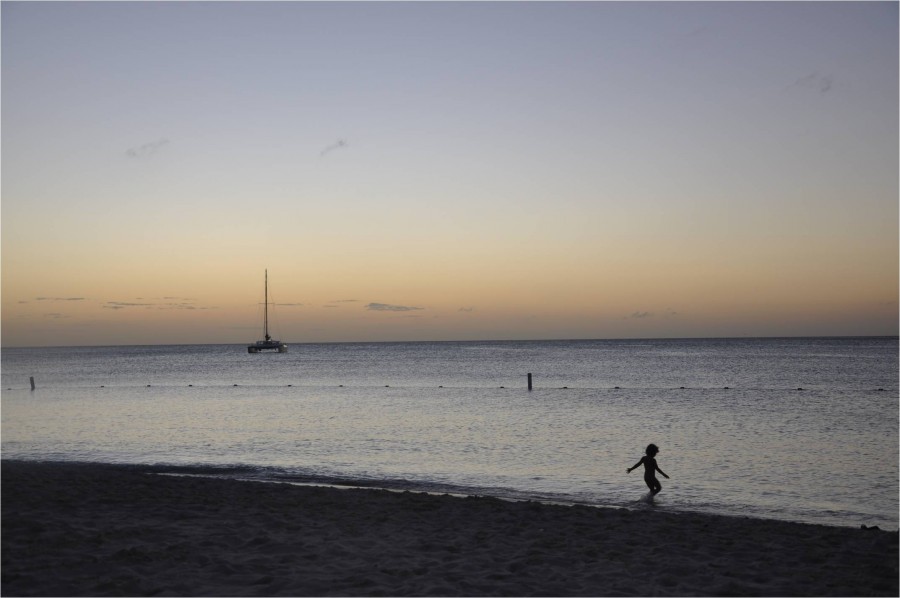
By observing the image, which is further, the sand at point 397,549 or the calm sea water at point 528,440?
the calm sea water at point 528,440

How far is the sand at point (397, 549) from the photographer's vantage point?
8.67 meters

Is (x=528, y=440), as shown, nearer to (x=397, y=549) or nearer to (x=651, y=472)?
(x=651, y=472)

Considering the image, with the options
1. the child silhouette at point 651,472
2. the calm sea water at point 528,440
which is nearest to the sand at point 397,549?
the child silhouette at point 651,472

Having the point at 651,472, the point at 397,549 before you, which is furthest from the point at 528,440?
the point at 397,549

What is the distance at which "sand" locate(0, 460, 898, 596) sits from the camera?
8672 millimetres

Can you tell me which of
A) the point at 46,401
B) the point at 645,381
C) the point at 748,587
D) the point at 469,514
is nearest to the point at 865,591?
the point at 748,587

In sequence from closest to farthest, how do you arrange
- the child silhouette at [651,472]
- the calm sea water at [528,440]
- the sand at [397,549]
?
the sand at [397,549] < the child silhouette at [651,472] < the calm sea water at [528,440]

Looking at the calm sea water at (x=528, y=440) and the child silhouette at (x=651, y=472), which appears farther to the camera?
the calm sea water at (x=528, y=440)

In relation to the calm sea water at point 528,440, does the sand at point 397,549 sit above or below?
above

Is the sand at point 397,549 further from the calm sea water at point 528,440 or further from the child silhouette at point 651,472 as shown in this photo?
the calm sea water at point 528,440

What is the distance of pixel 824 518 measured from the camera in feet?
50.3

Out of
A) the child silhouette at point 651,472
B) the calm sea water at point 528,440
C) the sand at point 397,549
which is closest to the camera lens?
the sand at point 397,549

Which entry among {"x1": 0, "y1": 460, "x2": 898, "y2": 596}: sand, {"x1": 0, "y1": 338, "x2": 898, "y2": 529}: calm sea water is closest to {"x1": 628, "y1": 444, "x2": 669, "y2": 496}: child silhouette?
{"x1": 0, "y1": 338, "x2": 898, "y2": 529}: calm sea water

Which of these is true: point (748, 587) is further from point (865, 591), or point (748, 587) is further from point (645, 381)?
point (645, 381)
